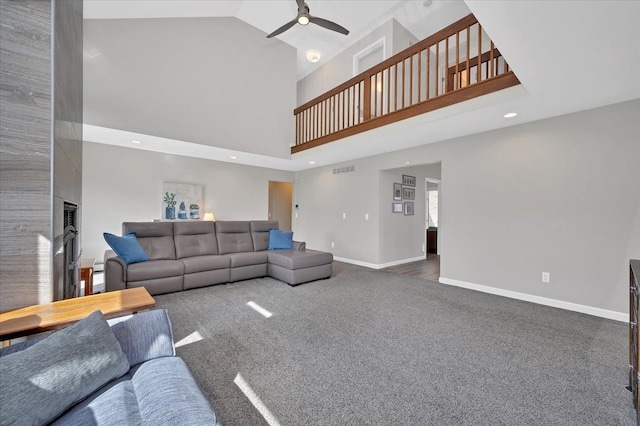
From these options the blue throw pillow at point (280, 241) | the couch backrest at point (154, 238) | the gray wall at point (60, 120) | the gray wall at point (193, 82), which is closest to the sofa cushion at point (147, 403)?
the gray wall at point (60, 120)

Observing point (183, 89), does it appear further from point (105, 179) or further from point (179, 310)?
point (179, 310)

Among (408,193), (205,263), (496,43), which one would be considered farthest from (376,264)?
→ (496,43)

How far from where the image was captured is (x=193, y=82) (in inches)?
190

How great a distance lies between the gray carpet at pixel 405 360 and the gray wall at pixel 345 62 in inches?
197

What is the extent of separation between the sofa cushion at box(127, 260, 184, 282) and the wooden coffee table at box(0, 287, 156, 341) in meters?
1.73

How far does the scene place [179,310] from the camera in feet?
10.1

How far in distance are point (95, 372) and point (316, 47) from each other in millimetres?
7048

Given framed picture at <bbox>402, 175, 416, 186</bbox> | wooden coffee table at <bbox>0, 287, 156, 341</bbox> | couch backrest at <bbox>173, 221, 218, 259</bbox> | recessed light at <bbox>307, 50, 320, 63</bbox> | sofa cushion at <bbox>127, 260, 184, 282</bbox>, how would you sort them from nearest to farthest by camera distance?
wooden coffee table at <bbox>0, 287, 156, 341</bbox> → sofa cushion at <bbox>127, 260, 184, 282</bbox> → couch backrest at <bbox>173, 221, 218, 259</bbox> → framed picture at <bbox>402, 175, 416, 186</bbox> → recessed light at <bbox>307, 50, 320, 63</bbox>

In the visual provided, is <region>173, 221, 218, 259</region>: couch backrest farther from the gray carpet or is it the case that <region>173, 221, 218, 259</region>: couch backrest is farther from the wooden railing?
the wooden railing

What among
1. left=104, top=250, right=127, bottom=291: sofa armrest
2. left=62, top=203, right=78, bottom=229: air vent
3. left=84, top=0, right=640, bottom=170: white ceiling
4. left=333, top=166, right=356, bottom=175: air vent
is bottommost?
left=104, top=250, right=127, bottom=291: sofa armrest

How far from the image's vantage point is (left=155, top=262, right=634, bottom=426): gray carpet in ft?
5.10

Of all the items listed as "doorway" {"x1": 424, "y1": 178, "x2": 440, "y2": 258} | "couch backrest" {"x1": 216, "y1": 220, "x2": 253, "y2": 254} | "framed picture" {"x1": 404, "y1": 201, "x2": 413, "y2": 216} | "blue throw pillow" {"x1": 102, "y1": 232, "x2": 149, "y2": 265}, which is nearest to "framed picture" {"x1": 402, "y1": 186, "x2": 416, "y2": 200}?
"framed picture" {"x1": 404, "y1": 201, "x2": 413, "y2": 216}

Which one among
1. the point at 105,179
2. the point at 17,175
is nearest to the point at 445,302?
the point at 17,175

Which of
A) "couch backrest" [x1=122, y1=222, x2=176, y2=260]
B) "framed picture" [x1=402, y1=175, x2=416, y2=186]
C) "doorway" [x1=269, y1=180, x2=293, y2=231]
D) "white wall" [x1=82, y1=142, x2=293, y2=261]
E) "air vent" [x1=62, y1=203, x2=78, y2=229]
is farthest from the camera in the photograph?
"doorway" [x1=269, y1=180, x2=293, y2=231]
